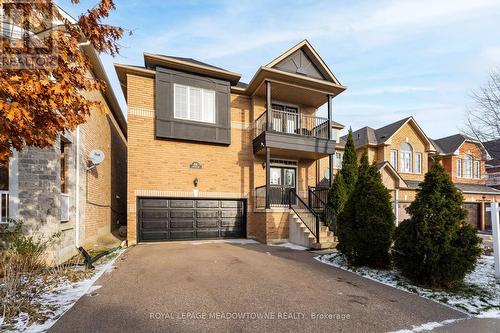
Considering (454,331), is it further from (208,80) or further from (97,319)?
(208,80)

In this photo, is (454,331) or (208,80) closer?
(454,331)

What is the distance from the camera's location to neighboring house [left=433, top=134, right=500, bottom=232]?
21844mm

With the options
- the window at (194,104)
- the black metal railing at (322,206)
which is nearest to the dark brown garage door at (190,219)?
the black metal railing at (322,206)

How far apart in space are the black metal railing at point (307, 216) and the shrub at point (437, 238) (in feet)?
13.3

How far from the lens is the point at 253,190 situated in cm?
1241

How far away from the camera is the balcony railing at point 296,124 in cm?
1278

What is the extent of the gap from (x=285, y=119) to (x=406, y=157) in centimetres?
1412

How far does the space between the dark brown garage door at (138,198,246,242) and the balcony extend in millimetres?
3109

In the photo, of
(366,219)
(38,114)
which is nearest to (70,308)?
(38,114)

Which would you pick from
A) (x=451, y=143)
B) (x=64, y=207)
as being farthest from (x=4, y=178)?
(x=451, y=143)

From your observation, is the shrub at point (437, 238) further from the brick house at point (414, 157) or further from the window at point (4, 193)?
the brick house at point (414, 157)

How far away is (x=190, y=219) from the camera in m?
11.5

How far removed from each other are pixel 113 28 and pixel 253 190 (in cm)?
920

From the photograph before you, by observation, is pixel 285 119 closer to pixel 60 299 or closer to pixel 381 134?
pixel 60 299
